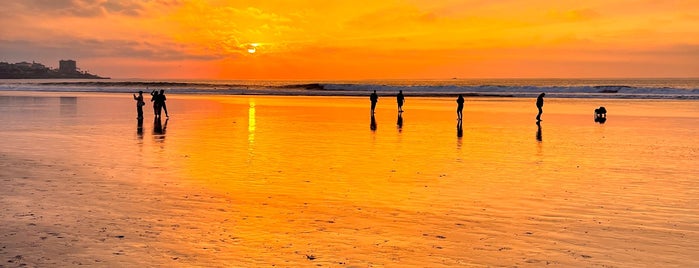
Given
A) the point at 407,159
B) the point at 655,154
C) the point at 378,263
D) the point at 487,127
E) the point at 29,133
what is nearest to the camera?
the point at 378,263

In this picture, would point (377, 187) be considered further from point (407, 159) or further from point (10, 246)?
point (10, 246)

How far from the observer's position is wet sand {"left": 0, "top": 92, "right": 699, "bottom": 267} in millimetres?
8180

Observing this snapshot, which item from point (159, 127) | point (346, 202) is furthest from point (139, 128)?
point (346, 202)

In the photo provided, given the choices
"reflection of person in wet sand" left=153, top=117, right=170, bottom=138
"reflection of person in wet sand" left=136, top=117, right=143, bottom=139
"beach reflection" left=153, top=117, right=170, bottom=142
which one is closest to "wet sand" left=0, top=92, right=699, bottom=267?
"beach reflection" left=153, top=117, right=170, bottom=142

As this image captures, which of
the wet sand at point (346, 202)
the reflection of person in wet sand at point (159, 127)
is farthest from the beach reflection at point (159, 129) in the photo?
A: the wet sand at point (346, 202)

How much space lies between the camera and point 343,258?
7949 millimetres

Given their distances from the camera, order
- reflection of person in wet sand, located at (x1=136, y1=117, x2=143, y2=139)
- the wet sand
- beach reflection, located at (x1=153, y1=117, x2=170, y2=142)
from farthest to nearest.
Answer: reflection of person in wet sand, located at (x1=136, y1=117, x2=143, y2=139) < beach reflection, located at (x1=153, y1=117, x2=170, y2=142) < the wet sand

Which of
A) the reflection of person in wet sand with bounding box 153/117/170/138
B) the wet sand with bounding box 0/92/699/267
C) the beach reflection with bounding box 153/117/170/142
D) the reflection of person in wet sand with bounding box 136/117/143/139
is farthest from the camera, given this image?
the reflection of person in wet sand with bounding box 153/117/170/138

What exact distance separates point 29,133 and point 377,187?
1701 centimetres

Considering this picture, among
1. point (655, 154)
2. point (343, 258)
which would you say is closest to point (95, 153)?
point (343, 258)

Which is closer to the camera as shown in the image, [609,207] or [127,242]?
[127,242]

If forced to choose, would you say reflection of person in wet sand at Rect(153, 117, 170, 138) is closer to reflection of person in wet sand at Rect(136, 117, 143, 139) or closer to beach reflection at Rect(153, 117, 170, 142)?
beach reflection at Rect(153, 117, 170, 142)

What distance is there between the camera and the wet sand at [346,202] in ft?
26.8

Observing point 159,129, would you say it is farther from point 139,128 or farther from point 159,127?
point 159,127
